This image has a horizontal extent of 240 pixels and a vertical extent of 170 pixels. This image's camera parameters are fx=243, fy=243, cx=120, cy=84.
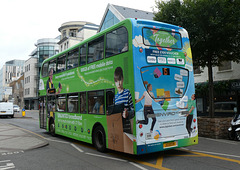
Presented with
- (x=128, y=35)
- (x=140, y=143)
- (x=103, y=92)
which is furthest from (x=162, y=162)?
(x=128, y=35)

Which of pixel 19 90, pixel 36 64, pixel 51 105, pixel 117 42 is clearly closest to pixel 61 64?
pixel 51 105

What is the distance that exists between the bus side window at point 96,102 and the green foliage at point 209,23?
266 inches

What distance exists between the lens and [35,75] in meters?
69.5

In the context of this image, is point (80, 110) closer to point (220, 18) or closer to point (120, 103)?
point (120, 103)

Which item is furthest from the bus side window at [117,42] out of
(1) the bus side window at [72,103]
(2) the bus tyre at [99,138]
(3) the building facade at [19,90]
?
(3) the building facade at [19,90]

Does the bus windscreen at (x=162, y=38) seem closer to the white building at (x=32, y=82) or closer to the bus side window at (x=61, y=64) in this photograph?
the bus side window at (x=61, y=64)

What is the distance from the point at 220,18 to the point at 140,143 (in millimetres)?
8606

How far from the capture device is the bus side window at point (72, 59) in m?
9.98

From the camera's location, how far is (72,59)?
1030cm

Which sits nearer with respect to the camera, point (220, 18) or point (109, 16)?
point (220, 18)

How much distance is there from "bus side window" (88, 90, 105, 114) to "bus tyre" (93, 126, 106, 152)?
0.61 metres

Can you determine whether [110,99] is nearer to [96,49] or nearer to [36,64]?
[96,49]

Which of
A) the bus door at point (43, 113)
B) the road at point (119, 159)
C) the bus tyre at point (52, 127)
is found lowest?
the road at point (119, 159)

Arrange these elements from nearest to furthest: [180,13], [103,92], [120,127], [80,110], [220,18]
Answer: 1. [120,127]
2. [103,92]
3. [80,110]
4. [220,18]
5. [180,13]
